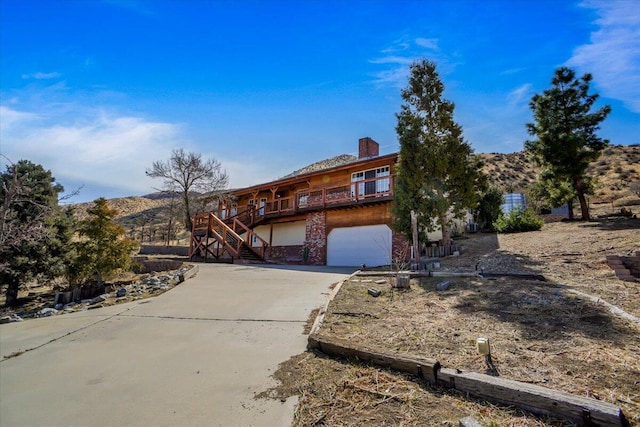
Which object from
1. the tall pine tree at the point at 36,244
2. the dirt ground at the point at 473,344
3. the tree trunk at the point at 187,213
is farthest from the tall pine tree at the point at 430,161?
the tree trunk at the point at 187,213

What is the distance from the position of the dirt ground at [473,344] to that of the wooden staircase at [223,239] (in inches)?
496

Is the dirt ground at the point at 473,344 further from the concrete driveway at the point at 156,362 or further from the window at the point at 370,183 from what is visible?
the window at the point at 370,183

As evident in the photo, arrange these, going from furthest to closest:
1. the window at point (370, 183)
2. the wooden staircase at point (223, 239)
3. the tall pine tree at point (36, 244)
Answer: the wooden staircase at point (223, 239)
the window at point (370, 183)
the tall pine tree at point (36, 244)

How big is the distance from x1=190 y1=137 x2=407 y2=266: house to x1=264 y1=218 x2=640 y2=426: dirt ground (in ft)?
27.0

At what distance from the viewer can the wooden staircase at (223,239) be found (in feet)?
62.2

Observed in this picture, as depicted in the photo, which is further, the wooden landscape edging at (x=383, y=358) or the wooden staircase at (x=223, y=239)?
the wooden staircase at (x=223, y=239)

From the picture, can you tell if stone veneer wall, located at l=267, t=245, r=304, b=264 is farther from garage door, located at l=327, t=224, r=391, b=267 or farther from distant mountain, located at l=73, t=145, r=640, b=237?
distant mountain, located at l=73, t=145, r=640, b=237

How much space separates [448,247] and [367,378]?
9.90 metres

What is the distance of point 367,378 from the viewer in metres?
3.39

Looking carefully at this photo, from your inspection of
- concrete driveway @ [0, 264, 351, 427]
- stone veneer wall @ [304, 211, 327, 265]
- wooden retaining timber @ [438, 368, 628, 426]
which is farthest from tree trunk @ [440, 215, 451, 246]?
wooden retaining timber @ [438, 368, 628, 426]

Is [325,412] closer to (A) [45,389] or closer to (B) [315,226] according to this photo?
(A) [45,389]

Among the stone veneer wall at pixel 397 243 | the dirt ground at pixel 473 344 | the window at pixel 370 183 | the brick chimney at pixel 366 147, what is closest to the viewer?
the dirt ground at pixel 473 344

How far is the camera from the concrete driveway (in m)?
3.13

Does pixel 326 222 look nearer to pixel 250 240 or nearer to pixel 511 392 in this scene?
pixel 250 240
